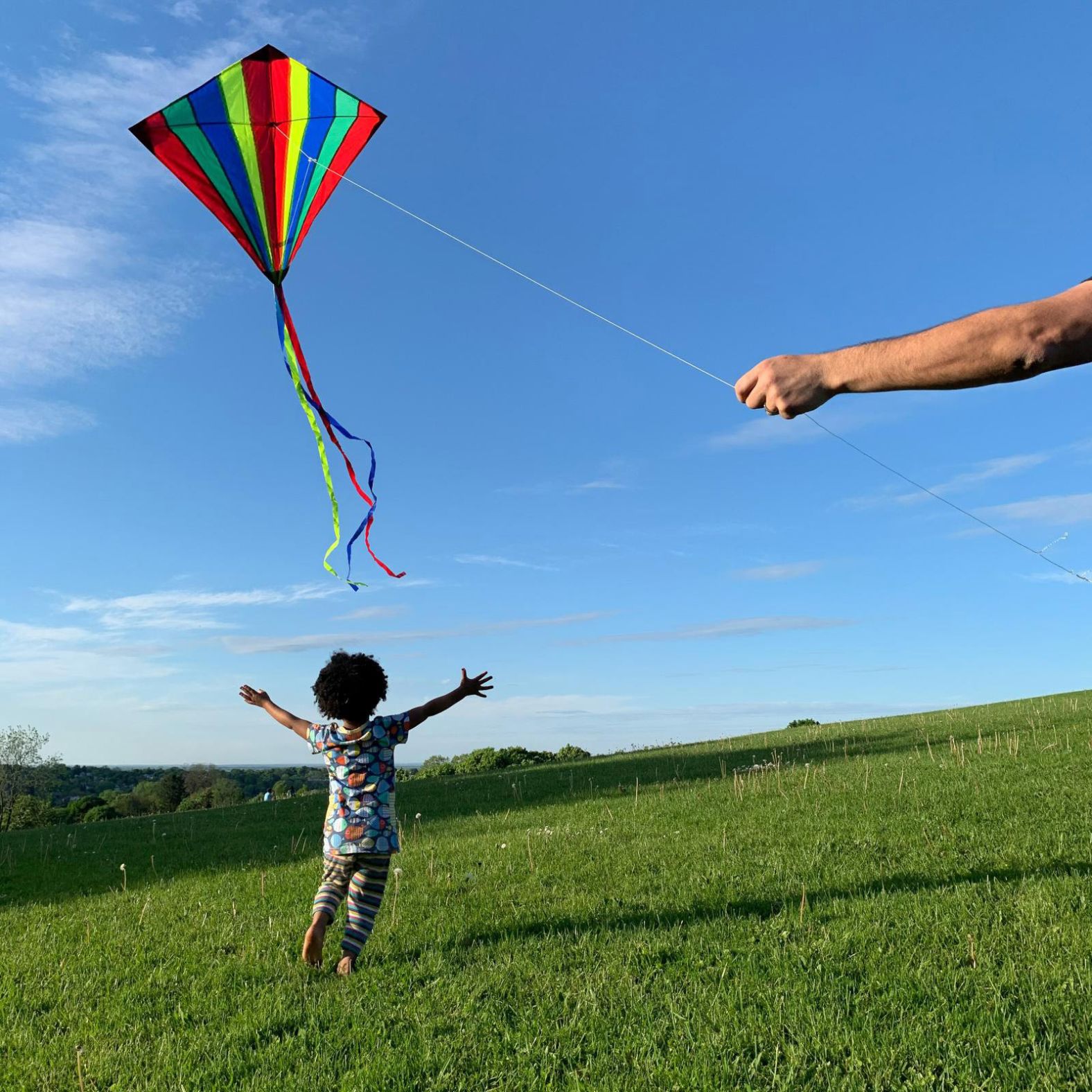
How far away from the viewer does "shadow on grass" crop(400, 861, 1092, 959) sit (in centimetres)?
637

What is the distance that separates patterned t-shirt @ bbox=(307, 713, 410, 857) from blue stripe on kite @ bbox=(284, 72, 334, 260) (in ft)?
14.6

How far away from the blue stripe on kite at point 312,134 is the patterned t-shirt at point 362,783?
4.44 metres

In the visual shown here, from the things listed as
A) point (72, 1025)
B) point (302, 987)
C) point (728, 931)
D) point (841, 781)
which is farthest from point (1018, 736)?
point (72, 1025)

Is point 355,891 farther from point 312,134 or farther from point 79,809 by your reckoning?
point 79,809

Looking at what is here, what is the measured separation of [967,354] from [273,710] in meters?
6.10

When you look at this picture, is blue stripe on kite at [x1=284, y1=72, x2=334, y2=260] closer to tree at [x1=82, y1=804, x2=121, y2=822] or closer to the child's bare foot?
the child's bare foot

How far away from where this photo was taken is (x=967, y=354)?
7.69 ft

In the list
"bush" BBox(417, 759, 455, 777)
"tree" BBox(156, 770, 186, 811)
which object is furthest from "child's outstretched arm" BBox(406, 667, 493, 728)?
"tree" BBox(156, 770, 186, 811)

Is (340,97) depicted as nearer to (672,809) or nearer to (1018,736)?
(672,809)

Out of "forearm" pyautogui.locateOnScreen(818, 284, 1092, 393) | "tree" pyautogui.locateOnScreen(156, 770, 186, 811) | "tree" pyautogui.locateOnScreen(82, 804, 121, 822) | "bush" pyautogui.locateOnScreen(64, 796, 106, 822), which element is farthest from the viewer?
"tree" pyautogui.locateOnScreen(156, 770, 186, 811)

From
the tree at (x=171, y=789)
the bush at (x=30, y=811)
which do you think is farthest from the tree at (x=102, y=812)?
the tree at (x=171, y=789)

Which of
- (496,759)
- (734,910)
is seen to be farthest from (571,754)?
(734,910)

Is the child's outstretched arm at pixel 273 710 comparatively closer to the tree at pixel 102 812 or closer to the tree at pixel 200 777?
the tree at pixel 102 812

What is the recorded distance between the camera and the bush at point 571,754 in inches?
1148
